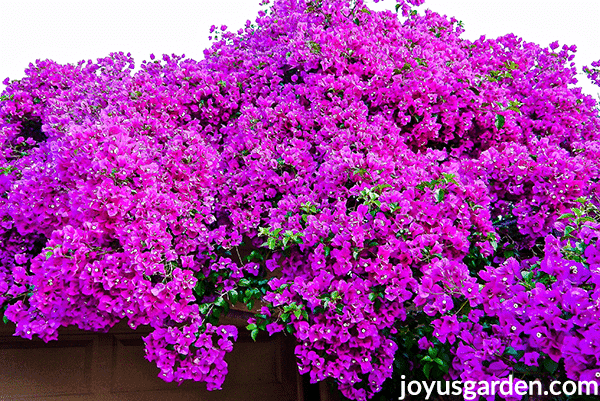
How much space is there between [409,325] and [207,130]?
2.69 meters

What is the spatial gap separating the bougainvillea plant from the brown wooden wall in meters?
1.11

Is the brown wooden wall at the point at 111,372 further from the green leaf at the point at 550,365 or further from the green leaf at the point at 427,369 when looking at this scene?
the green leaf at the point at 550,365

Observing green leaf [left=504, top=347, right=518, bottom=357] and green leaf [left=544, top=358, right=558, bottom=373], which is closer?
green leaf [left=544, top=358, right=558, bottom=373]

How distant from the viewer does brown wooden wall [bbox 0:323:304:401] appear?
4328mm

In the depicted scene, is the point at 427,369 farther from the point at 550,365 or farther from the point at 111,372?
the point at 111,372

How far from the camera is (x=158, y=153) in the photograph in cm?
345

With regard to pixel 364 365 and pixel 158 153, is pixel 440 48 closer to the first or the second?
pixel 158 153

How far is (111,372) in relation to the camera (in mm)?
4633

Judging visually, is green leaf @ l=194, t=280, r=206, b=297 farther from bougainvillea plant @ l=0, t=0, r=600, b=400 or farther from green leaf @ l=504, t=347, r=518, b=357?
green leaf @ l=504, t=347, r=518, b=357

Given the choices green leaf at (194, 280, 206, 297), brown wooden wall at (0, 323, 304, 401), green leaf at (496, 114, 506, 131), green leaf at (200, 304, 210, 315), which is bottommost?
brown wooden wall at (0, 323, 304, 401)

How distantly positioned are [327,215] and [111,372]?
3.41 metres

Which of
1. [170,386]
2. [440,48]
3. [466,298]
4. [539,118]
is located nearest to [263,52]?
[440,48]

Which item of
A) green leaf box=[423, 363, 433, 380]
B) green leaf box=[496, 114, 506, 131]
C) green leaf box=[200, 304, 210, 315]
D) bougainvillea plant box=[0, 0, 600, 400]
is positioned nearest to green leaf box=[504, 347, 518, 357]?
bougainvillea plant box=[0, 0, 600, 400]

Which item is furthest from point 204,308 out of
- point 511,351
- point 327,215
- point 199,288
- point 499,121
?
point 499,121
